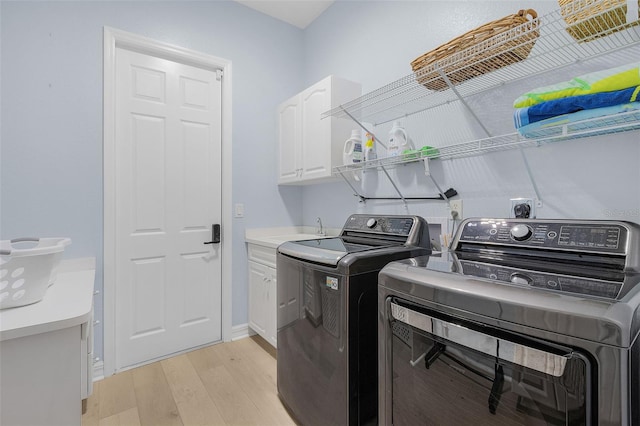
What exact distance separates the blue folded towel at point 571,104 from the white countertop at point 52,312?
5.55 ft

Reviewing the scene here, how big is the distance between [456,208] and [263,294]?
1533mm

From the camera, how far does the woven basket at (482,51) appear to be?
1.13 metres

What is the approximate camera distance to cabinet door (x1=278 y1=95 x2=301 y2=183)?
251 cm

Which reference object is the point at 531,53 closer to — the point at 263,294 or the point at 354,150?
the point at 354,150

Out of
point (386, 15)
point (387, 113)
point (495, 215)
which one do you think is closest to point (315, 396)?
point (495, 215)

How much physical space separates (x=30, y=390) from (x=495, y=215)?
191 cm

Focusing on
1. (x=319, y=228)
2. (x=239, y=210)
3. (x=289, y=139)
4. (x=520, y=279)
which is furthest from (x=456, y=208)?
(x=239, y=210)

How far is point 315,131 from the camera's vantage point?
7.57 feet

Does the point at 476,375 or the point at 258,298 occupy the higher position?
the point at 476,375

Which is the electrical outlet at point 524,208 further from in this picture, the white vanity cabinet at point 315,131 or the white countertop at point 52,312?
the white countertop at point 52,312

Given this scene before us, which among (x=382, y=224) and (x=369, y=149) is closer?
(x=382, y=224)

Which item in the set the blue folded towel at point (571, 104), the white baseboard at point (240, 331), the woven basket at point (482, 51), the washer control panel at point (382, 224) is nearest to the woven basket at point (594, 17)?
the woven basket at point (482, 51)

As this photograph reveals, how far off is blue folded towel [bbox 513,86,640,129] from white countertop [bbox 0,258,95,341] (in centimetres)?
169

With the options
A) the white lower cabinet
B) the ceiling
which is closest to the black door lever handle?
the white lower cabinet
